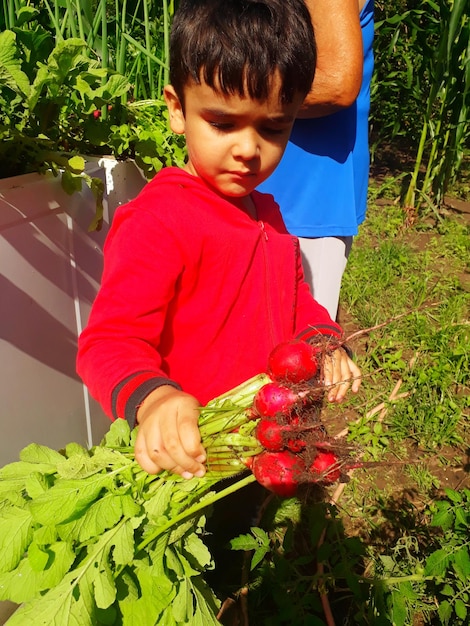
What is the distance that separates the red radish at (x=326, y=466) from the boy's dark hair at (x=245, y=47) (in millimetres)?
772

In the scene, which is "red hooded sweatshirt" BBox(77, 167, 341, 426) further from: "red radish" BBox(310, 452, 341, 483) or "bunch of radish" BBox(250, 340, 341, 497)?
"red radish" BBox(310, 452, 341, 483)

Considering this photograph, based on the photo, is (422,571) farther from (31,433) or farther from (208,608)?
(31,433)

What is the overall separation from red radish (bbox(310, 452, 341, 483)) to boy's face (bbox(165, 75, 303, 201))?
64 centimetres

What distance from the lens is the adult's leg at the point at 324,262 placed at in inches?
78.9

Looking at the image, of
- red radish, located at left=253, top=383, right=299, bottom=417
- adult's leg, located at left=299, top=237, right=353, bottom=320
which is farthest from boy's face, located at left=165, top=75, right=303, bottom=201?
adult's leg, located at left=299, top=237, right=353, bottom=320

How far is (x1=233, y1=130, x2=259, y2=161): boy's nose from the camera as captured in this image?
1.18m

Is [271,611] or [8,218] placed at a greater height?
[8,218]

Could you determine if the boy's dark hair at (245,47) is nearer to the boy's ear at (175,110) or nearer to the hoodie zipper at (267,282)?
the boy's ear at (175,110)

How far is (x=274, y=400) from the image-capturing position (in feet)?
3.51

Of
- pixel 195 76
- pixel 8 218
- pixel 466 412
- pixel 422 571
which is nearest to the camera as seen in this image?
pixel 195 76

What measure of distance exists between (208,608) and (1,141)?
1.31m

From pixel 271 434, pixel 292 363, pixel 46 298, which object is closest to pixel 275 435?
pixel 271 434

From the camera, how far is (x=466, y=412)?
283 cm

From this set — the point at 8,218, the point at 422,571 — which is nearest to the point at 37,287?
the point at 8,218
